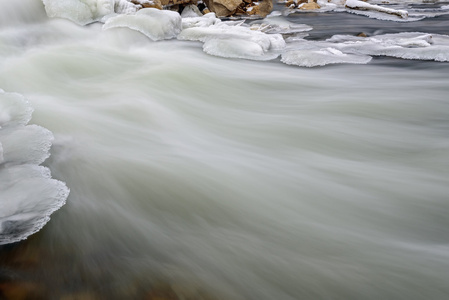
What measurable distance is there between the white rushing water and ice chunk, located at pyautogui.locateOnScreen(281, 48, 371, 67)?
0.30 metres

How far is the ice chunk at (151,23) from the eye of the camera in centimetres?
612

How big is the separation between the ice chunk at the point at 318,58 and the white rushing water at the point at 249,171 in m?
0.30

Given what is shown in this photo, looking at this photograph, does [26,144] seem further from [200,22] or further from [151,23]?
[200,22]

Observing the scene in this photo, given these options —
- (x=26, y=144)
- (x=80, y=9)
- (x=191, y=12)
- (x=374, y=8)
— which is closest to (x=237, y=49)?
(x=80, y=9)

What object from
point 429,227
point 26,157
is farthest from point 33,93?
point 429,227

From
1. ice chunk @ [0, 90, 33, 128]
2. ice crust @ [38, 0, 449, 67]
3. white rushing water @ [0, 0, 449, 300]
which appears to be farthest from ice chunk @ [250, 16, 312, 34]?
ice chunk @ [0, 90, 33, 128]

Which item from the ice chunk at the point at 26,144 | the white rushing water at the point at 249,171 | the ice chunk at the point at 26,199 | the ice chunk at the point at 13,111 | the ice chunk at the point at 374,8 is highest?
the ice chunk at the point at 374,8

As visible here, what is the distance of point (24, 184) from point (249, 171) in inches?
52.9

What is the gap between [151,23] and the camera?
6250 millimetres

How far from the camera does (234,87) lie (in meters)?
4.41

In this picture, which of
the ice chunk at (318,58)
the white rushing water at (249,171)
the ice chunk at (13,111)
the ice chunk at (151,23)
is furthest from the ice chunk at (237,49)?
the ice chunk at (13,111)

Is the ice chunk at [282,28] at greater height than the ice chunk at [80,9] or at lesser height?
lesser

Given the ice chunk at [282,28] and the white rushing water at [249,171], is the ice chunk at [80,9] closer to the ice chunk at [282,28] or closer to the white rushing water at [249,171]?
the white rushing water at [249,171]

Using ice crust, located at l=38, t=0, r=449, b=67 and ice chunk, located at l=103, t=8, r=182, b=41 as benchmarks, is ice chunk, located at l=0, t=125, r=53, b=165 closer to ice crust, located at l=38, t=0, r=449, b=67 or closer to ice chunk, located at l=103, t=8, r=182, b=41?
ice crust, located at l=38, t=0, r=449, b=67
